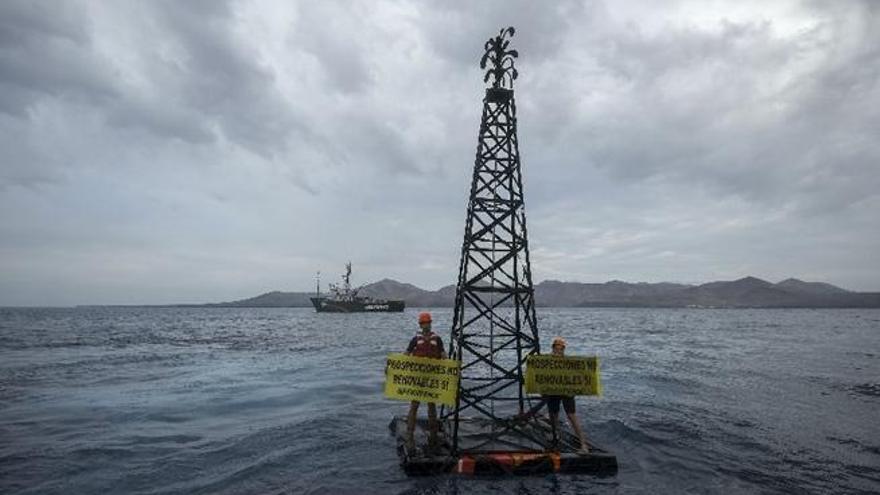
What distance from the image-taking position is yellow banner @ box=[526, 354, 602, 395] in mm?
13156

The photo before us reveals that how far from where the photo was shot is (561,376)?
13.2 m

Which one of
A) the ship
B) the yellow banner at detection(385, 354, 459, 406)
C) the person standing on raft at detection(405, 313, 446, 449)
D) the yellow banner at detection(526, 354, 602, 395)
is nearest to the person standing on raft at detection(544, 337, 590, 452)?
the yellow banner at detection(526, 354, 602, 395)

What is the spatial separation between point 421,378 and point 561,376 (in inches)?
141

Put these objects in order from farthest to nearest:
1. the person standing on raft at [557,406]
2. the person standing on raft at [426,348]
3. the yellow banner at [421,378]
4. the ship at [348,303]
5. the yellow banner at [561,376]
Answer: the ship at [348,303], the person standing on raft at [557,406], the yellow banner at [561,376], the person standing on raft at [426,348], the yellow banner at [421,378]

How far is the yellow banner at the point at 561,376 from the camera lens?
1316 centimetres

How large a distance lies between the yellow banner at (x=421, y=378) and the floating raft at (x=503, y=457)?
1767mm

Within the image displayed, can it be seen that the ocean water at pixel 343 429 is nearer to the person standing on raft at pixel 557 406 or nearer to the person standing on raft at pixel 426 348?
the person standing on raft at pixel 557 406

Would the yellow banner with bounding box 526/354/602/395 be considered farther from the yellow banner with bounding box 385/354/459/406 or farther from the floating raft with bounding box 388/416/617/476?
the yellow banner with bounding box 385/354/459/406

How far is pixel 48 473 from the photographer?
1498cm

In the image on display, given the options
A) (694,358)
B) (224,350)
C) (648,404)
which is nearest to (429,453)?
(648,404)

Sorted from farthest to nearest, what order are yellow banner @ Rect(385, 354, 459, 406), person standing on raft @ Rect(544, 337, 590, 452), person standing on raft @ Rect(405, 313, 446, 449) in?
person standing on raft @ Rect(544, 337, 590, 452) → person standing on raft @ Rect(405, 313, 446, 449) → yellow banner @ Rect(385, 354, 459, 406)

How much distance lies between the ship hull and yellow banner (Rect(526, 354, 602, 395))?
463ft

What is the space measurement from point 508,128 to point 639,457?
11.2 meters

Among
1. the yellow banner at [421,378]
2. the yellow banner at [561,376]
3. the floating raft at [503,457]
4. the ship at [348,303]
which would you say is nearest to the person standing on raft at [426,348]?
the yellow banner at [421,378]
